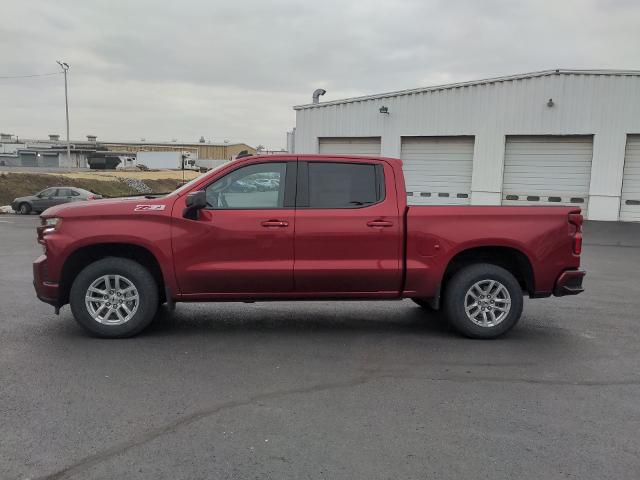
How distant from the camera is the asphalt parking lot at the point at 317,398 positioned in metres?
3.37

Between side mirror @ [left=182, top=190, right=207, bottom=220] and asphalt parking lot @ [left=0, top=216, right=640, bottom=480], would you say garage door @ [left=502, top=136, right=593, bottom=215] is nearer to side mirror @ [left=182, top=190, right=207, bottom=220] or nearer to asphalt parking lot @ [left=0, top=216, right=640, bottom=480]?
asphalt parking lot @ [left=0, top=216, right=640, bottom=480]

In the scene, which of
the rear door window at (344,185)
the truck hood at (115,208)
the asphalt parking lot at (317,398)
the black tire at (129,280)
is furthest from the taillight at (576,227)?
the black tire at (129,280)

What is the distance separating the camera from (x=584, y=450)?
355 cm

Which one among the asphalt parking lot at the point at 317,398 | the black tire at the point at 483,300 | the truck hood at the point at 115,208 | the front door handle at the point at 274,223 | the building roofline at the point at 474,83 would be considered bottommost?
the asphalt parking lot at the point at 317,398

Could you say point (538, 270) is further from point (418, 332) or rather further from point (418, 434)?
point (418, 434)

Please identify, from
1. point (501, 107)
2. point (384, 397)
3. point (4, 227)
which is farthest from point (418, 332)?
point (4, 227)

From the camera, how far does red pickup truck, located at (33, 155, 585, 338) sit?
5703 millimetres

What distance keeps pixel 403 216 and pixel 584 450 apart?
2.89 meters

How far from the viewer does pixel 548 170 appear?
19078mm

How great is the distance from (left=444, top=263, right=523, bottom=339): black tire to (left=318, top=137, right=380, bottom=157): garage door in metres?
16.7

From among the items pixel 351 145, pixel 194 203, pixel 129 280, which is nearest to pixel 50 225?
pixel 129 280

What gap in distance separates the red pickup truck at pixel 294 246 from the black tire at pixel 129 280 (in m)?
0.01

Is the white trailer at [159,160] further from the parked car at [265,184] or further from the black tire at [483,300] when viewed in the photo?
the black tire at [483,300]

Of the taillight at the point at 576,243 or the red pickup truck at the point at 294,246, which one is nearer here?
the red pickup truck at the point at 294,246
